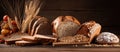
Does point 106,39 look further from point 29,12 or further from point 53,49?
point 29,12

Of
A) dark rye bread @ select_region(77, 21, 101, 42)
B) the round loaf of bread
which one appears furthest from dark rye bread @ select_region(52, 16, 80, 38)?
the round loaf of bread

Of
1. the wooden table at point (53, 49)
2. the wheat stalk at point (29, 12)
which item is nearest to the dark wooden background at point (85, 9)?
the wheat stalk at point (29, 12)

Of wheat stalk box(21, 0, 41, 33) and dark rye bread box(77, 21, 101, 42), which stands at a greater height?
wheat stalk box(21, 0, 41, 33)

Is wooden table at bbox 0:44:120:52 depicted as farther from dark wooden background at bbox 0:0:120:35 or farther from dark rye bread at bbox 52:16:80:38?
dark wooden background at bbox 0:0:120:35

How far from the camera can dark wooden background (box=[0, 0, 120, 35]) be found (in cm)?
246

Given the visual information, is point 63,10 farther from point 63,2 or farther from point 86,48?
point 86,48

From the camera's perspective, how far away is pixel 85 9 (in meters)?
2.46

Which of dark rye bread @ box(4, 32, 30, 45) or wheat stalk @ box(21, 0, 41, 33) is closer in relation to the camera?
dark rye bread @ box(4, 32, 30, 45)

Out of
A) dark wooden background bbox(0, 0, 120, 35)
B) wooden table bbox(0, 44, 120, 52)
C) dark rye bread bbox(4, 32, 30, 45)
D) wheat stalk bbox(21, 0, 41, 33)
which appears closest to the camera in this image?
wooden table bbox(0, 44, 120, 52)

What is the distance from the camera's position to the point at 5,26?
6.43 ft

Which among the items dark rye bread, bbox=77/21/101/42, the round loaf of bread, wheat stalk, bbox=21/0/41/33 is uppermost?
wheat stalk, bbox=21/0/41/33

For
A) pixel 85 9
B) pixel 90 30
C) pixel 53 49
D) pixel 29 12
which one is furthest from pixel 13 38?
pixel 85 9

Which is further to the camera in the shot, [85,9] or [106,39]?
[85,9]

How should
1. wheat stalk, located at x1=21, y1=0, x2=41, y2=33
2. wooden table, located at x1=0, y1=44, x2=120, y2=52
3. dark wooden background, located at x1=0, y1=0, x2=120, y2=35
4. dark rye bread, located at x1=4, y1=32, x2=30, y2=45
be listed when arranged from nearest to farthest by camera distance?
wooden table, located at x1=0, y1=44, x2=120, y2=52, dark rye bread, located at x1=4, y1=32, x2=30, y2=45, wheat stalk, located at x1=21, y1=0, x2=41, y2=33, dark wooden background, located at x1=0, y1=0, x2=120, y2=35
